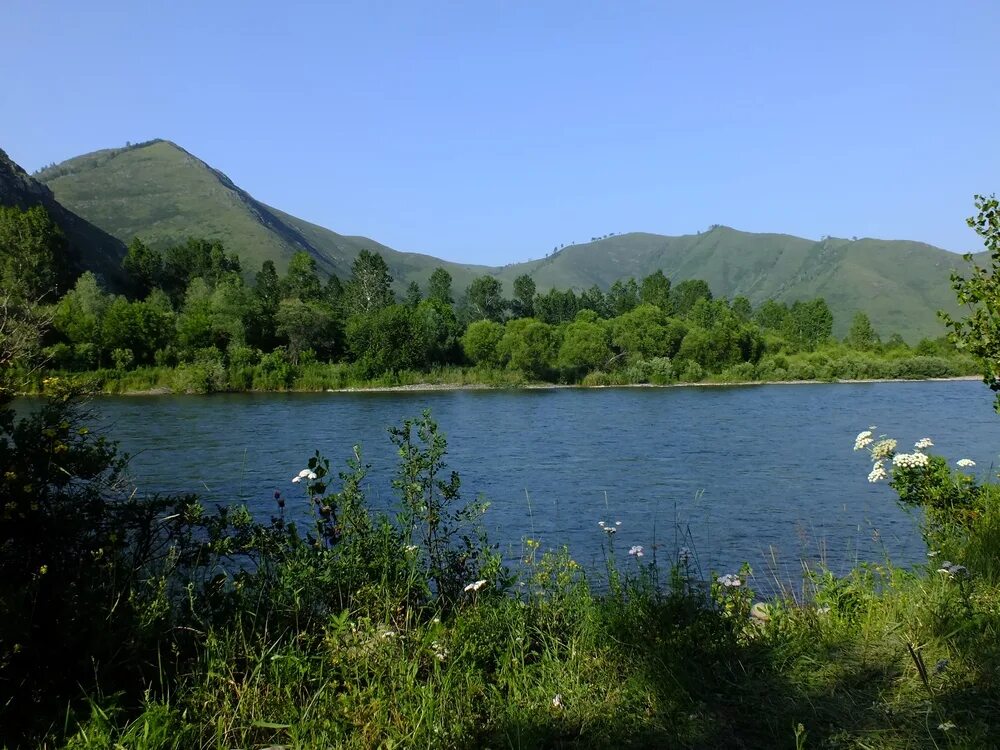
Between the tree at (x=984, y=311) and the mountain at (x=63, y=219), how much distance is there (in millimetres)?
119477

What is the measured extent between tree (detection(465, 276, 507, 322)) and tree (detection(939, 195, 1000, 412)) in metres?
141

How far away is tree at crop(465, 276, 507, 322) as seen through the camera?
5925 inches

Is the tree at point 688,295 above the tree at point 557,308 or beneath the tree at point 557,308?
above

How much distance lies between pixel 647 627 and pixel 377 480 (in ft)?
53.2

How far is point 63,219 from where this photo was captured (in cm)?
12800

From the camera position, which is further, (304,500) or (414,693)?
(304,500)

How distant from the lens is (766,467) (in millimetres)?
29312

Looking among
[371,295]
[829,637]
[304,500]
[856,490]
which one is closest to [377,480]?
[304,500]

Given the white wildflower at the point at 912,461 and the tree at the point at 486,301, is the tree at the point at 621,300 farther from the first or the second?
the white wildflower at the point at 912,461

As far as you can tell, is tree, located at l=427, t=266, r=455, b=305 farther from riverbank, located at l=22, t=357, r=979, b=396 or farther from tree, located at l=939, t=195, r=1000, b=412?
tree, located at l=939, t=195, r=1000, b=412

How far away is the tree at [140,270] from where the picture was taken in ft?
404

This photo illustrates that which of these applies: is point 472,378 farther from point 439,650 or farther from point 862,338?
point 439,650

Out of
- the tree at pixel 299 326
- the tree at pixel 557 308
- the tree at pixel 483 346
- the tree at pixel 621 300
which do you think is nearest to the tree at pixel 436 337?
the tree at pixel 483 346

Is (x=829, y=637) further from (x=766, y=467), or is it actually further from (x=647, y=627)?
(x=766, y=467)
